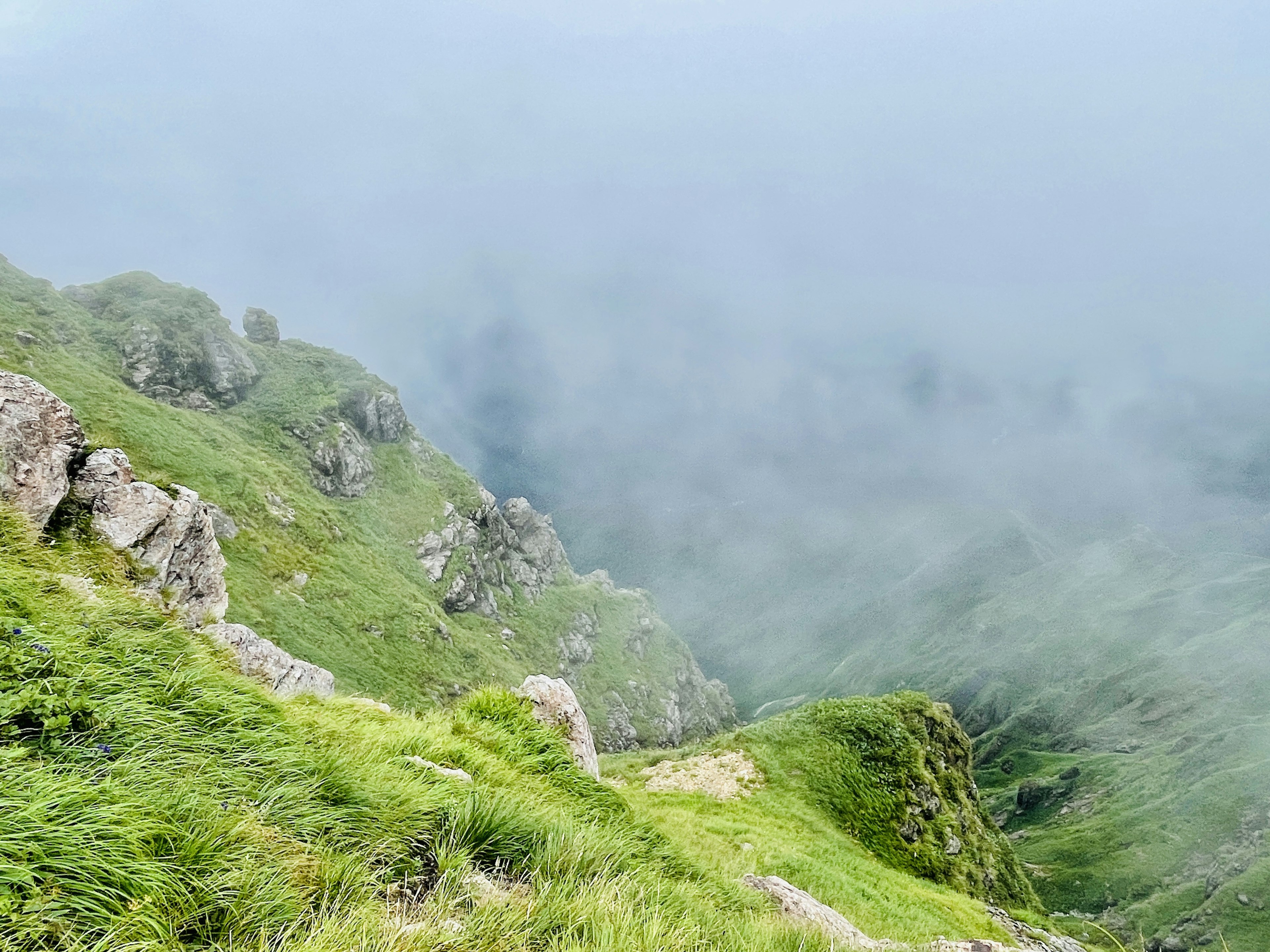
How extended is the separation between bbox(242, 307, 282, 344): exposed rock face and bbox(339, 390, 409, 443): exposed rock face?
34956mm

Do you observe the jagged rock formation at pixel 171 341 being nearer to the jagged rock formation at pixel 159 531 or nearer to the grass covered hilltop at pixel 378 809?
the jagged rock formation at pixel 159 531

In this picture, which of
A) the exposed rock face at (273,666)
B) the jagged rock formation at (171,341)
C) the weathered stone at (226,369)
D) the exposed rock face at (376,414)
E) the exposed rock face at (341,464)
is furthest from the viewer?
the exposed rock face at (376,414)

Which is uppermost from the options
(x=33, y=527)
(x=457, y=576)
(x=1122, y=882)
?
(x=33, y=527)

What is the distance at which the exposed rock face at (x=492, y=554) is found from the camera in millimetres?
116438

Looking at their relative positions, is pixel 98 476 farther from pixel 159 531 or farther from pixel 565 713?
pixel 565 713

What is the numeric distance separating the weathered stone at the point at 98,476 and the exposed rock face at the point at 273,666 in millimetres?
4147

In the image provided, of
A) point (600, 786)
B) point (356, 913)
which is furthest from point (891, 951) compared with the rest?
point (356, 913)

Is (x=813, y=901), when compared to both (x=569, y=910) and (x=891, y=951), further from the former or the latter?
(x=569, y=910)

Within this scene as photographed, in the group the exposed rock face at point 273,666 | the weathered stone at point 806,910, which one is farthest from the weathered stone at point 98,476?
the weathered stone at point 806,910

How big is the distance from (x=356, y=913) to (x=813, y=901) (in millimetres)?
9150

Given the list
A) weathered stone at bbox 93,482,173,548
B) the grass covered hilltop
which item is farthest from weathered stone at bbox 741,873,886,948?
weathered stone at bbox 93,482,173,548

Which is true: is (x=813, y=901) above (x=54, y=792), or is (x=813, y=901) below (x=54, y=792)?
below

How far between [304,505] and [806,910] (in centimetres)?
10301

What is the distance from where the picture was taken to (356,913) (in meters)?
3.62
